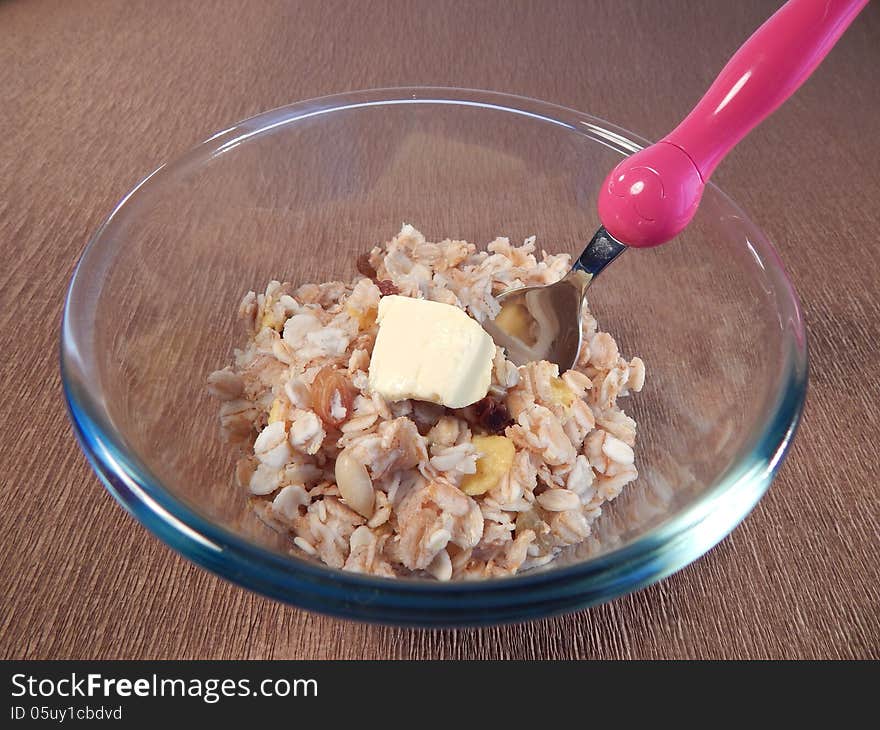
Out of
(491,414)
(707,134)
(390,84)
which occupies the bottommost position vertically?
(390,84)

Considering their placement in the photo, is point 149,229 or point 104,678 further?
point 149,229

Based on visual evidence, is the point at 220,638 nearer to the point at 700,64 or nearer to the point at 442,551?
the point at 442,551

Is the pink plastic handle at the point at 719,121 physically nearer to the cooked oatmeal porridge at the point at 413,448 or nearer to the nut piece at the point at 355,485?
the cooked oatmeal porridge at the point at 413,448

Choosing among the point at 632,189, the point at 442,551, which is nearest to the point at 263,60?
the point at 632,189

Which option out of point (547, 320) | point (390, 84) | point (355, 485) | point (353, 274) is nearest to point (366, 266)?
point (353, 274)

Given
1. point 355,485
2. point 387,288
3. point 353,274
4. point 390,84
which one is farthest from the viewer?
point 390,84

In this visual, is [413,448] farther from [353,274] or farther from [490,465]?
[353,274]

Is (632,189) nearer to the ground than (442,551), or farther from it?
farther from it
